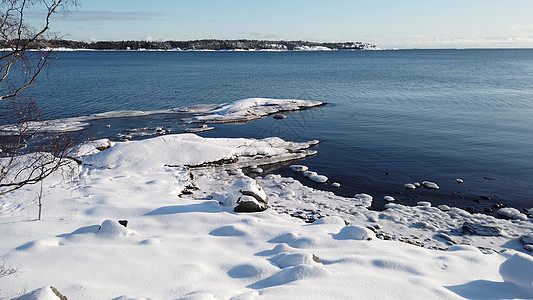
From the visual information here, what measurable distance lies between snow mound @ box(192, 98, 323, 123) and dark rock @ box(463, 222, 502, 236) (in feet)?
72.6

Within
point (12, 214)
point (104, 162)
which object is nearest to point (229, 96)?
point (104, 162)

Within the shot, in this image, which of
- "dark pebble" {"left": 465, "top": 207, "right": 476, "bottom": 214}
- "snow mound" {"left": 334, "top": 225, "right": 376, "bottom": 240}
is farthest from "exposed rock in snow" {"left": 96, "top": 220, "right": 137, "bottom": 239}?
"dark pebble" {"left": 465, "top": 207, "right": 476, "bottom": 214}


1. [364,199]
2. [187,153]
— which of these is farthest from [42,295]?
[187,153]

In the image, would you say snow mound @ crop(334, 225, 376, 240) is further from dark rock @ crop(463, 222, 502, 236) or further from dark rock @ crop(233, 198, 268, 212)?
dark rock @ crop(463, 222, 502, 236)

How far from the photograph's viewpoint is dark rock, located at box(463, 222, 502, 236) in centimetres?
1255

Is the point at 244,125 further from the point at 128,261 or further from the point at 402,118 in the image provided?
the point at 128,261

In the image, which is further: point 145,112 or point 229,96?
point 229,96

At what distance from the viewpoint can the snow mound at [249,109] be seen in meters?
32.5

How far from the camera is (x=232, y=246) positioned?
33.8ft

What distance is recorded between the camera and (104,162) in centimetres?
1831

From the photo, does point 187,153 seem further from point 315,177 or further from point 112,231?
point 112,231

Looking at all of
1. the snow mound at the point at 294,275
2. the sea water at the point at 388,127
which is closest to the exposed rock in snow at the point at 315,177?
the sea water at the point at 388,127

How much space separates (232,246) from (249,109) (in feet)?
86.1

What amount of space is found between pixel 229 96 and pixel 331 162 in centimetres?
2885
